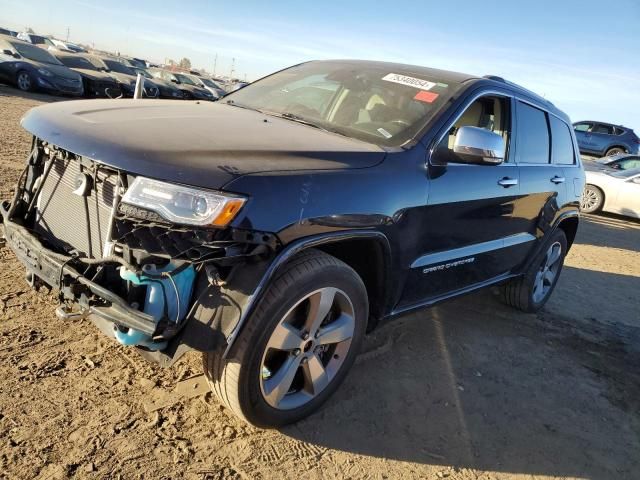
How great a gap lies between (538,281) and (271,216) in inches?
142

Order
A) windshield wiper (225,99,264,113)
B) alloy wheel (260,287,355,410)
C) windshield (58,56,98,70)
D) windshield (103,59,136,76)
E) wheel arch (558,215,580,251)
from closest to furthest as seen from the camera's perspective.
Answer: alloy wheel (260,287,355,410)
windshield wiper (225,99,264,113)
wheel arch (558,215,580,251)
windshield (58,56,98,70)
windshield (103,59,136,76)

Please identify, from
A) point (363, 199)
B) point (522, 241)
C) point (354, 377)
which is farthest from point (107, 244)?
point (522, 241)

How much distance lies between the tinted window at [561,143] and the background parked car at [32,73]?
1584cm

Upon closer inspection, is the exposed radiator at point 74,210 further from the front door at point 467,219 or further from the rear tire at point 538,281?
the rear tire at point 538,281

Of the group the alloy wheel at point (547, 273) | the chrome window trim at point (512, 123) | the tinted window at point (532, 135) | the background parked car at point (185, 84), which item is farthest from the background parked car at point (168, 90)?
the tinted window at point (532, 135)

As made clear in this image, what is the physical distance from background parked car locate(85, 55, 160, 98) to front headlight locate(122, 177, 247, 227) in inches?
639

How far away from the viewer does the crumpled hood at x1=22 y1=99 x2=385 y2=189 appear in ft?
7.07

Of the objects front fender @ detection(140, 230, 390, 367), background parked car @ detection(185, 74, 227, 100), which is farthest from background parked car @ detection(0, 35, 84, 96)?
front fender @ detection(140, 230, 390, 367)

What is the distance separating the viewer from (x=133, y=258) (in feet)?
7.16

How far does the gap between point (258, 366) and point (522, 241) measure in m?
2.70

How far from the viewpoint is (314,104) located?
11.6 ft

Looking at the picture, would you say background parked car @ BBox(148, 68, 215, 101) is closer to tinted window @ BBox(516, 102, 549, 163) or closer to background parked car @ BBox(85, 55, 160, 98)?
background parked car @ BBox(85, 55, 160, 98)

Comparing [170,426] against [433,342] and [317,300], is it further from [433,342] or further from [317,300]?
[433,342]

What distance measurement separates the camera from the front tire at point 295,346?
93.0 inches
